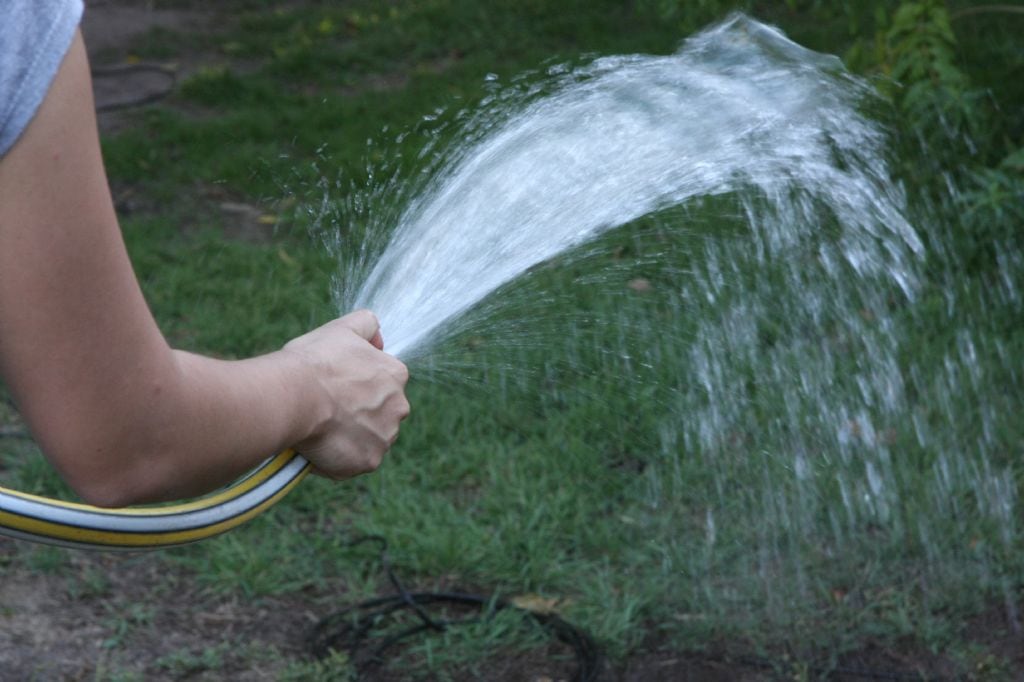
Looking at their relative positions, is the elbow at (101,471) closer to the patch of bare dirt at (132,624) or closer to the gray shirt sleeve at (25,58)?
the gray shirt sleeve at (25,58)

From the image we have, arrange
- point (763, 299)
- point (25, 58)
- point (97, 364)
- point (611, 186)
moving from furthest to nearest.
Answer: point (763, 299)
point (611, 186)
point (97, 364)
point (25, 58)

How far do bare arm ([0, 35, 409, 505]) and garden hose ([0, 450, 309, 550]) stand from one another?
3.0 inches

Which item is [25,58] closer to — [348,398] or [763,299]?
[348,398]

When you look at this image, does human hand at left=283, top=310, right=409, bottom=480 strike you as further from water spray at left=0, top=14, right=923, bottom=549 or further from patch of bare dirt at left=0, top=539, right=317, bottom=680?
patch of bare dirt at left=0, top=539, right=317, bottom=680

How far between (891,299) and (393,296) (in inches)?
107

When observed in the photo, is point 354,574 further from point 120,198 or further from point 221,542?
point 120,198

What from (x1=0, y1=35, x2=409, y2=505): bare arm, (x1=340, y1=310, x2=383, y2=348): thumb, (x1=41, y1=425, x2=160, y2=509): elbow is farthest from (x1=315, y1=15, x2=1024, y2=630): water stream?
(x1=41, y1=425, x2=160, y2=509): elbow

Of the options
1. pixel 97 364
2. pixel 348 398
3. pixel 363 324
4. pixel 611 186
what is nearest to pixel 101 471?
pixel 97 364

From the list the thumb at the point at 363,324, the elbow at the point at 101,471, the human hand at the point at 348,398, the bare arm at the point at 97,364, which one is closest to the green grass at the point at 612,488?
the thumb at the point at 363,324

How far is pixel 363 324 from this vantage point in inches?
72.4

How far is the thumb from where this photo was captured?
5.94 feet

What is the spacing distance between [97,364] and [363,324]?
2.17 feet

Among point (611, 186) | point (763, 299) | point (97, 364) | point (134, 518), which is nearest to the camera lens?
point (97, 364)

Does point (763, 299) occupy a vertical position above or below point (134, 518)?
below
